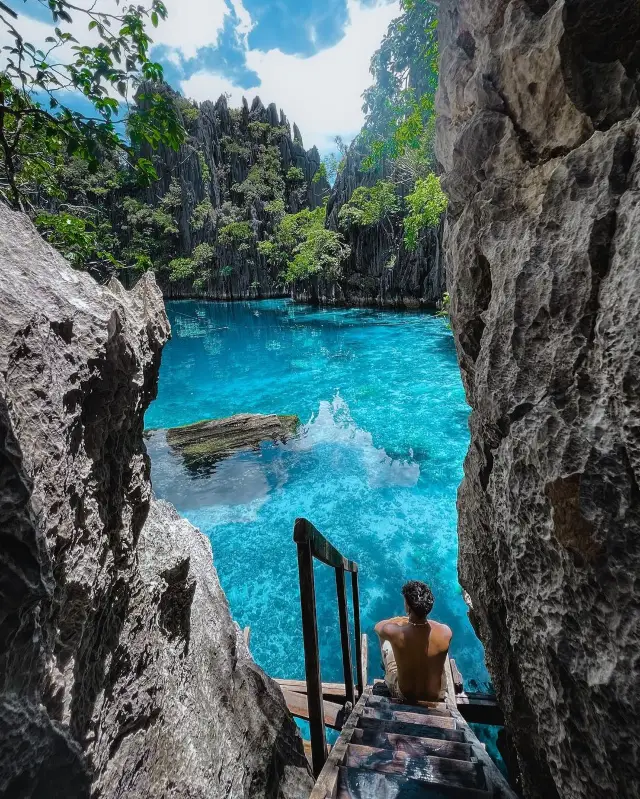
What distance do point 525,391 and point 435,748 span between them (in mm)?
2212

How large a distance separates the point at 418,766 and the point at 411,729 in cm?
59

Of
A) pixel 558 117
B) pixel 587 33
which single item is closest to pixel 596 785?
pixel 558 117

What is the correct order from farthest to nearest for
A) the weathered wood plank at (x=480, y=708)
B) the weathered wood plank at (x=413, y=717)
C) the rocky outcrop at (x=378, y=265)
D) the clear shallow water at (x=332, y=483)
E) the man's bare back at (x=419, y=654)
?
the rocky outcrop at (x=378, y=265) → the clear shallow water at (x=332, y=483) → the weathered wood plank at (x=480, y=708) → the man's bare back at (x=419, y=654) → the weathered wood plank at (x=413, y=717)

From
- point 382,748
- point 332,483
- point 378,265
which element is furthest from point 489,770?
point 378,265

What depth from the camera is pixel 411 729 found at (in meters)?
2.62

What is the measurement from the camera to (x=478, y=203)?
2.55 meters

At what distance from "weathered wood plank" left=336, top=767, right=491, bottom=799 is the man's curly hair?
1193 millimetres

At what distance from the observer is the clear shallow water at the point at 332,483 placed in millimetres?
5410

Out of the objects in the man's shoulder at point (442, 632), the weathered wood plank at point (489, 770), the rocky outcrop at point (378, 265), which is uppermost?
the rocky outcrop at point (378, 265)

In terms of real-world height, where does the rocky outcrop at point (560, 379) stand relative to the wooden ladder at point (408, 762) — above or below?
above

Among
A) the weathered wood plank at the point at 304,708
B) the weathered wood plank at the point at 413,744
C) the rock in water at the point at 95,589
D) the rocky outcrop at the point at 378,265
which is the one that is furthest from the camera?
the rocky outcrop at the point at 378,265

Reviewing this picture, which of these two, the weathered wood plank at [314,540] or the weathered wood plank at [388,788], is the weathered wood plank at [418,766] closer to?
the weathered wood plank at [388,788]

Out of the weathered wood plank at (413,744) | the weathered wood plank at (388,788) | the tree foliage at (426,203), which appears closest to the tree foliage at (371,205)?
the tree foliage at (426,203)

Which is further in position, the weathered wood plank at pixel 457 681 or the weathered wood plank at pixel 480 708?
the weathered wood plank at pixel 457 681
